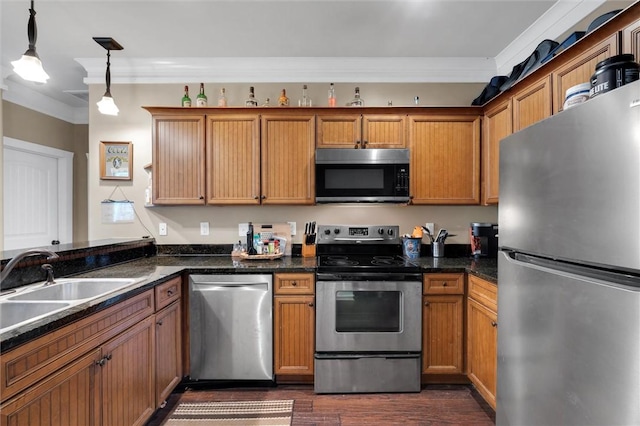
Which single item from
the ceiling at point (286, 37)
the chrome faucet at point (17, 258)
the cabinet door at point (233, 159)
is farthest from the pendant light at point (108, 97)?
the chrome faucet at point (17, 258)

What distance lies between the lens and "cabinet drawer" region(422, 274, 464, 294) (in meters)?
2.30

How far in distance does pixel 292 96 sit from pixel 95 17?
1.56 meters

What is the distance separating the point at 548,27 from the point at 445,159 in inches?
45.0

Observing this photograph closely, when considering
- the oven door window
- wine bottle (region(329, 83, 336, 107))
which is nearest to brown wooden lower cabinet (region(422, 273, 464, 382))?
the oven door window

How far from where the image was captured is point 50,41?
2.56 m

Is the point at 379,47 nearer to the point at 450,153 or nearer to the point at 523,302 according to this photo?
the point at 450,153

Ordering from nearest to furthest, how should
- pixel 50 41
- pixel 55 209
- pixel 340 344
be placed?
pixel 340 344 → pixel 50 41 → pixel 55 209

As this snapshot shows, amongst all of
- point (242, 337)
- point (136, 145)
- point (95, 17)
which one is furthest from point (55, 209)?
point (242, 337)

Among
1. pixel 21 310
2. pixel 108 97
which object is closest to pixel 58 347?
pixel 21 310

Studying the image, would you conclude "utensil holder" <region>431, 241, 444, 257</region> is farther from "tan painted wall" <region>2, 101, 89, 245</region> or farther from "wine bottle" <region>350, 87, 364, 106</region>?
"tan painted wall" <region>2, 101, 89, 245</region>

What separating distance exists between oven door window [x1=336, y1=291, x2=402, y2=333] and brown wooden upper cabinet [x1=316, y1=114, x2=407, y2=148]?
4.07 feet

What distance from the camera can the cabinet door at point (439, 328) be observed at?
7.54 feet

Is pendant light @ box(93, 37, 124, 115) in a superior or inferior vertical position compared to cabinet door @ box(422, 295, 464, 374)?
superior

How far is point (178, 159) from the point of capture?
2682mm
